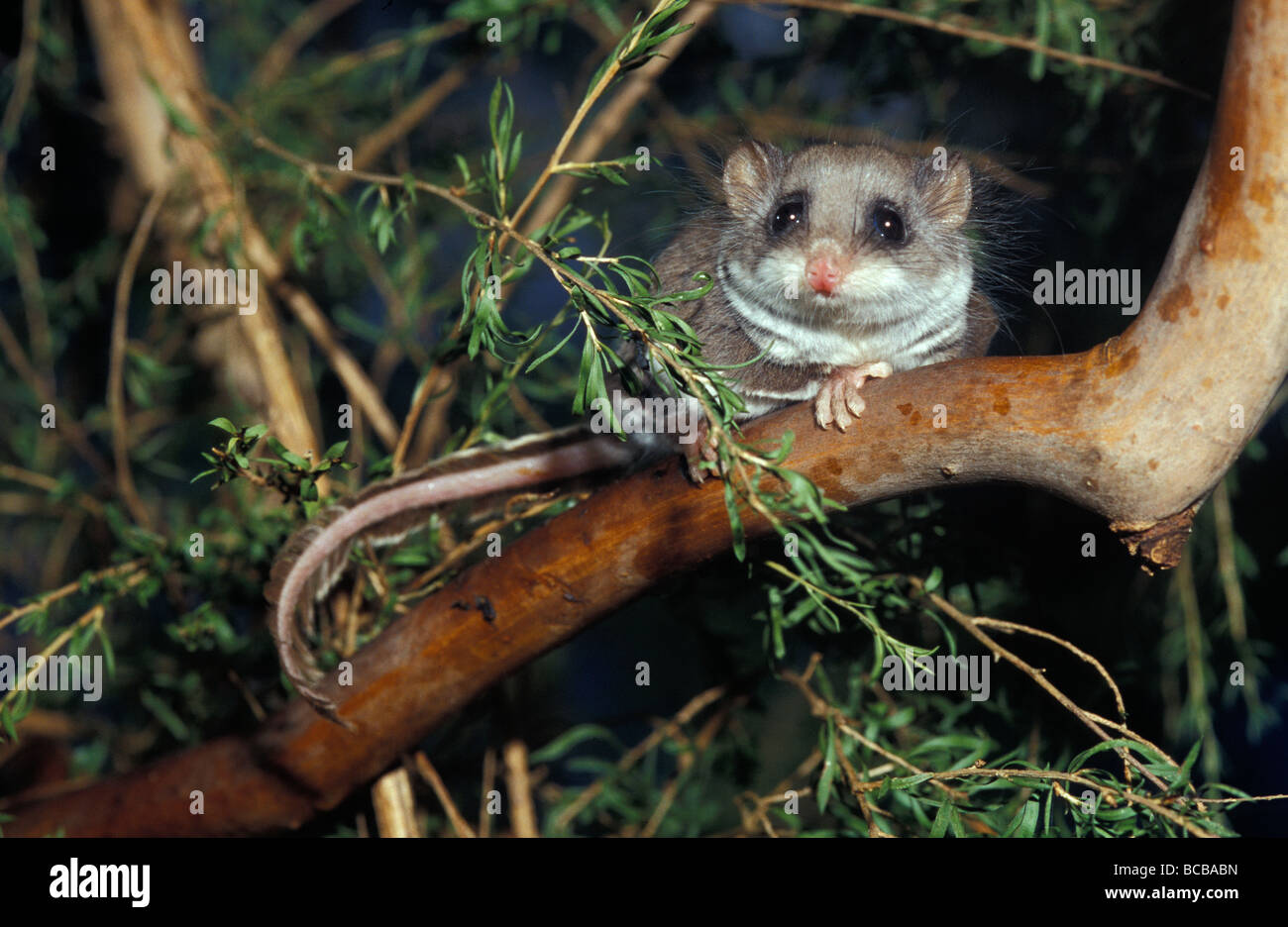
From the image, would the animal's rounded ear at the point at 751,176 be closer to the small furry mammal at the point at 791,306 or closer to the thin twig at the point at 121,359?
the small furry mammal at the point at 791,306

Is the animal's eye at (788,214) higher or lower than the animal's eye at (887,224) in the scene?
higher

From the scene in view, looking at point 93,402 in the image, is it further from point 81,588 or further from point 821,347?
point 821,347

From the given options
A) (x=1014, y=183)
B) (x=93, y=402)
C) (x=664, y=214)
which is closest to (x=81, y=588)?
(x=93, y=402)

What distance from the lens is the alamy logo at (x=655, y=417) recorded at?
82.8 inches

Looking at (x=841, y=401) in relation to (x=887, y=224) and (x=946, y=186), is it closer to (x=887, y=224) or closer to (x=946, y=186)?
(x=887, y=224)

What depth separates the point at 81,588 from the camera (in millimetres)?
2215

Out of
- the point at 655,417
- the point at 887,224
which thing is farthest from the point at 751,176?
the point at 655,417

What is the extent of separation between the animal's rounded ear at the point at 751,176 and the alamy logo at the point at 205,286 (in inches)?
52.8

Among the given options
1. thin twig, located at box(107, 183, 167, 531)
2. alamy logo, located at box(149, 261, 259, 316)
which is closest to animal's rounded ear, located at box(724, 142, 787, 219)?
alamy logo, located at box(149, 261, 259, 316)

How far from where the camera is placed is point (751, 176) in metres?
2.57

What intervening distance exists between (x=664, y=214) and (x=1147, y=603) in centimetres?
193
